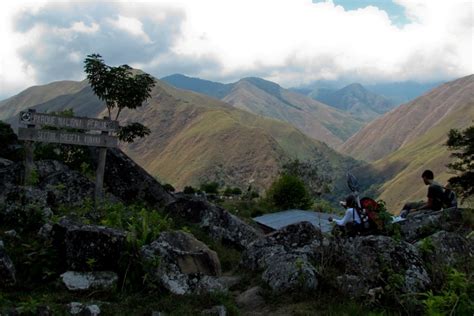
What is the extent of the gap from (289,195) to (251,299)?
31.8 metres

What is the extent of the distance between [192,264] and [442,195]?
26.4 feet

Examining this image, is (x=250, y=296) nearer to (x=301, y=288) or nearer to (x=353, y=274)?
(x=301, y=288)

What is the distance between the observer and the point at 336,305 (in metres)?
7.35

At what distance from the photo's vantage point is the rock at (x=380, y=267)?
24.9ft

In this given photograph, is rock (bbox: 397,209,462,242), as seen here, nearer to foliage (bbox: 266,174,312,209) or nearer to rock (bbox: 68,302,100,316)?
rock (bbox: 68,302,100,316)

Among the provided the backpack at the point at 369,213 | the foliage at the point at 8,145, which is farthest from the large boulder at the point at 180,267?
the foliage at the point at 8,145

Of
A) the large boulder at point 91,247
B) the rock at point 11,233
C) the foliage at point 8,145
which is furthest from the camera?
the foliage at point 8,145

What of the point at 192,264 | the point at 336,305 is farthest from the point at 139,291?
the point at 336,305

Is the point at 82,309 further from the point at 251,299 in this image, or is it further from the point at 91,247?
the point at 251,299

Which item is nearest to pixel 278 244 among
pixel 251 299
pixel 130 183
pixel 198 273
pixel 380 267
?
pixel 251 299

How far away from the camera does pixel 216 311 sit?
7.17m

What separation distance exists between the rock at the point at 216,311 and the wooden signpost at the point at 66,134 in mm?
6920

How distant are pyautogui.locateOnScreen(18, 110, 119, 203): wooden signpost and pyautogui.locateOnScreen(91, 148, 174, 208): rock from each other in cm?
109

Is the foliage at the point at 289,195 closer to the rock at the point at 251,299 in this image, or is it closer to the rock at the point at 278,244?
the rock at the point at 278,244
